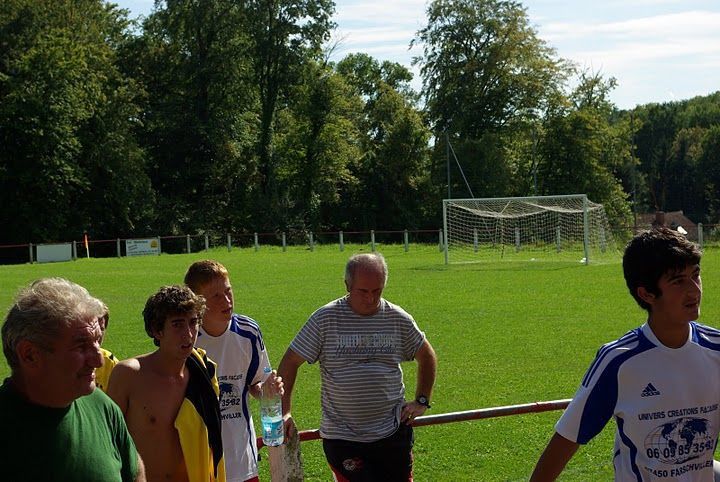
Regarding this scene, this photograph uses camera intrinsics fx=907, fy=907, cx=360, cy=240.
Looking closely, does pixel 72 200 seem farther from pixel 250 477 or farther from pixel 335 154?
pixel 250 477

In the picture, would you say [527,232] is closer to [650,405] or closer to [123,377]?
[123,377]

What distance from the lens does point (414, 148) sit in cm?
6284


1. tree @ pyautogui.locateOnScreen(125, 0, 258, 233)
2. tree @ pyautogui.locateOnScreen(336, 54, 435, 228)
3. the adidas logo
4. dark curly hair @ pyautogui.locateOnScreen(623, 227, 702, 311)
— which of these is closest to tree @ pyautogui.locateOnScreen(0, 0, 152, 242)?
tree @ pyautogui.locateOnScreen(125, 0, 258, 233)

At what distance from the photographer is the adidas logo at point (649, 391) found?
3.28m

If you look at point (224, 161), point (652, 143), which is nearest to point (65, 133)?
point (224, 161)

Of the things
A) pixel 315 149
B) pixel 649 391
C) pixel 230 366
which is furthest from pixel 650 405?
pixel 315 149

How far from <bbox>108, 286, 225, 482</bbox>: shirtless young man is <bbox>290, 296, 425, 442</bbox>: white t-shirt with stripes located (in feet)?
3.70

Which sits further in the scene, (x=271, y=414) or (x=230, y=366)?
(x=230, y=366)

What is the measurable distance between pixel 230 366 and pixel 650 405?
8.10 feet

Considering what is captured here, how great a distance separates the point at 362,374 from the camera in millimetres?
5145

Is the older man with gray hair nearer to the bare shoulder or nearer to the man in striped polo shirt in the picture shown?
the bare shoulder

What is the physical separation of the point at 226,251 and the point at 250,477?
42.1 m

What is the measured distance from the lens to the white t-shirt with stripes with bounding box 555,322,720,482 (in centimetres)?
A: 328

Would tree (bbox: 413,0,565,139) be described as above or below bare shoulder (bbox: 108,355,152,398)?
above
